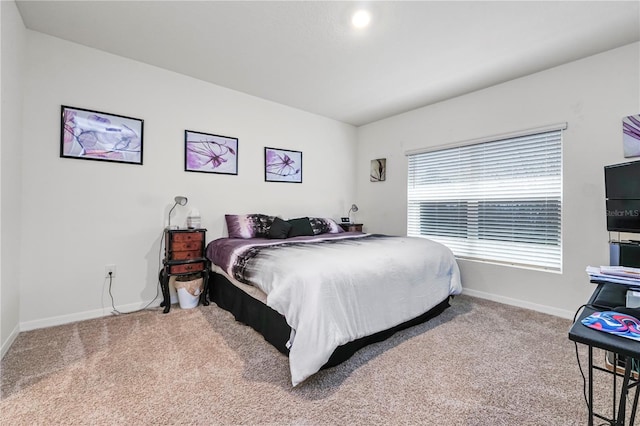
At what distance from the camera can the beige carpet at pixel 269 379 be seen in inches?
56.1

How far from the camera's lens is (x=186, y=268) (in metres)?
2.89

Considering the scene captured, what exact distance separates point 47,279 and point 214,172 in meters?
1.81

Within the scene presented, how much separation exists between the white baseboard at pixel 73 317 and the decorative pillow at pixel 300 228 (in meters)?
1.73

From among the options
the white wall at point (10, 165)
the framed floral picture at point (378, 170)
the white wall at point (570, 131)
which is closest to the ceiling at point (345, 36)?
the white wall at point (570, 131)

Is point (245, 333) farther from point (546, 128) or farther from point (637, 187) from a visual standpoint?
point (546, 128)

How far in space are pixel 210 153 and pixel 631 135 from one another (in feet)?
13.6

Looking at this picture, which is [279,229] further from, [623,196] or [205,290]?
[623,196]

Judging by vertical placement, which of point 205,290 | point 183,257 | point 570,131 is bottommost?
point 205,290

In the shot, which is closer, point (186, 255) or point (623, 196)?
point (623, 196)

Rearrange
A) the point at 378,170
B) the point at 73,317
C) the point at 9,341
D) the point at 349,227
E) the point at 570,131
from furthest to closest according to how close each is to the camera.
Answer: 1. the point at 378,170
2. the point at 349,227
3. the point at 570,131
4. the point at 73,317
5. the point at 9,341

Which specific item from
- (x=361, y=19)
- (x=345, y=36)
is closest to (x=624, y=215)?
(x=361, y=19)

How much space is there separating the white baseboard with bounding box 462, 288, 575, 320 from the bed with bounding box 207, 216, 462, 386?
2.55ft

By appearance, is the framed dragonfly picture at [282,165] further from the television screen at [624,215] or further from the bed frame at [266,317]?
the television screen at [624,215]

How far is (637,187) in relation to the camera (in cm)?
183
